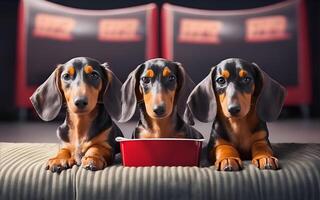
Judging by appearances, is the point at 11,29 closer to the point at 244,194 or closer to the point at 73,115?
the point at 73,115

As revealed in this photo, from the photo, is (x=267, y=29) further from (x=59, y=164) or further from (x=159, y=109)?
(x=59, y=164)

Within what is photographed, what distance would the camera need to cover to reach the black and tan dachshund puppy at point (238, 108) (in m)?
1.14

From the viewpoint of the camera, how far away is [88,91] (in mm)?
1146

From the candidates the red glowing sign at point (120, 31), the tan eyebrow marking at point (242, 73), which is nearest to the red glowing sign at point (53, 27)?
the red glowing sign at point (120, 31)

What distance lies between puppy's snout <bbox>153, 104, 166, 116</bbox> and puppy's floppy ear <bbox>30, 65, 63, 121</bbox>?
0.25 m

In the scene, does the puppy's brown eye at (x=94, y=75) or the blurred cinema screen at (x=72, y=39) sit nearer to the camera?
the puppy's brown eye at (x=94, y=75)

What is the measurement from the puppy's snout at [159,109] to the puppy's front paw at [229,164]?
174 millimetres

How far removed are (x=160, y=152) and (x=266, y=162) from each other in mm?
242

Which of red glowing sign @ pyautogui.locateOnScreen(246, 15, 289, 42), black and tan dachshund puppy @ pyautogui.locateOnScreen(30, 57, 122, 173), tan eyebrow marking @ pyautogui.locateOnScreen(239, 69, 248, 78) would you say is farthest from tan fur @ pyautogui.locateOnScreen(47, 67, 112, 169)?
red glowing sign @ pyautogui.locateOnScreen(246, 15, 289, 42)

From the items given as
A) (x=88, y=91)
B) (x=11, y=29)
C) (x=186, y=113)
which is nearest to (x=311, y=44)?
(x=11, y=29)

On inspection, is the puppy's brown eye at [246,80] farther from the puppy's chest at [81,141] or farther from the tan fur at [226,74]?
the puppy's chest at [81,141]

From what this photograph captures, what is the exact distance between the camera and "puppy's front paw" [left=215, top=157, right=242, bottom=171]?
107cm

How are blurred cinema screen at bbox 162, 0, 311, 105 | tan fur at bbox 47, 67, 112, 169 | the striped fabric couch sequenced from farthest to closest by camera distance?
blurred cinema screen at bbox 162, 0, 311, 105 < tan fur at bbox 47, 67, 112, 169 < the striped fabric couch

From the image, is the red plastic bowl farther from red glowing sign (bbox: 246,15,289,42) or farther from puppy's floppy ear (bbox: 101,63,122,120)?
red glowing sign (bbox: 246,15,289,42)
